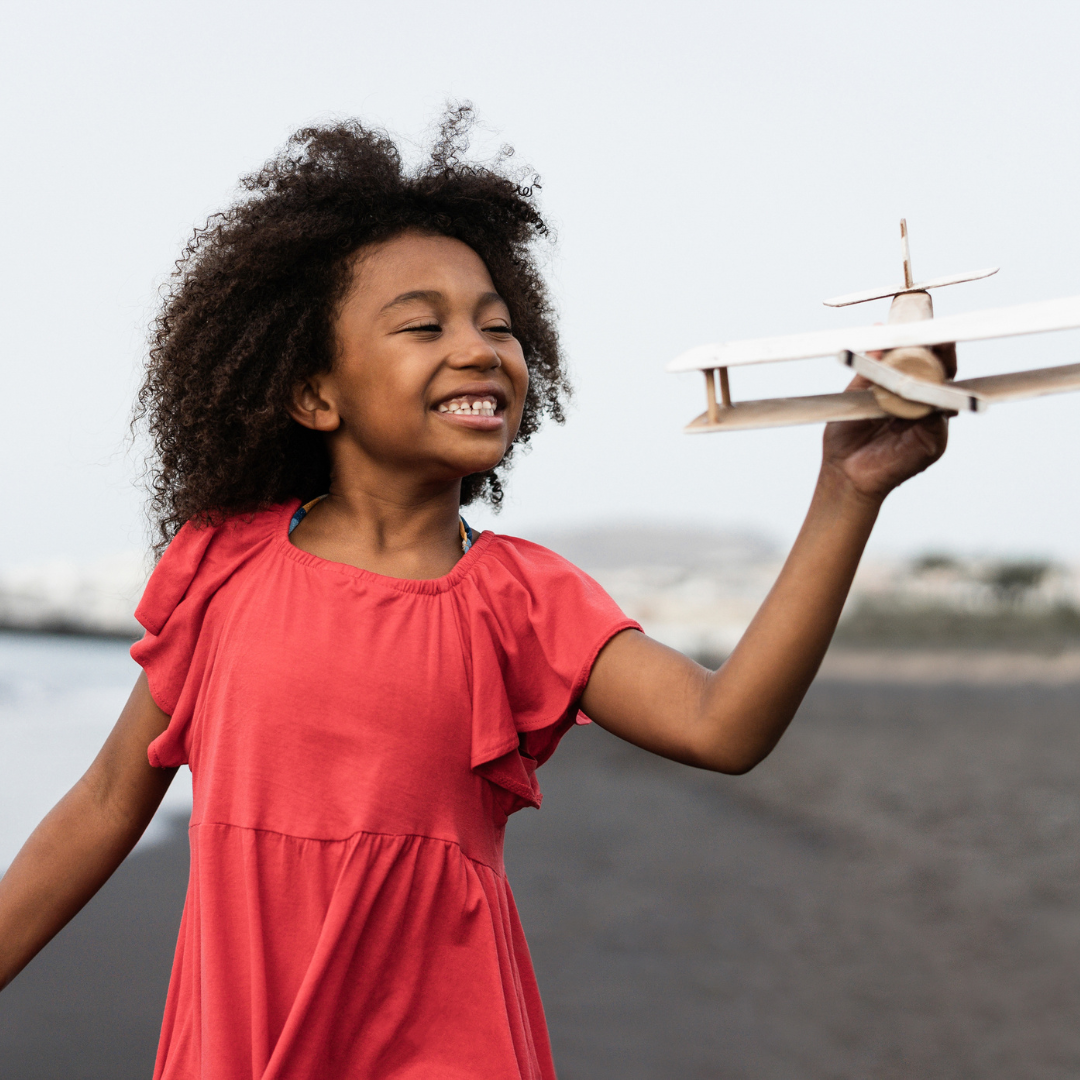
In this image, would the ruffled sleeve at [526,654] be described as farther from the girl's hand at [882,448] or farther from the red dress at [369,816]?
the girl's hand at [882,448]

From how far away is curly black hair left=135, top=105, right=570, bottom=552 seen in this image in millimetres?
1648

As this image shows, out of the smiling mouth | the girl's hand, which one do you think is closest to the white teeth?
the smiling mouth

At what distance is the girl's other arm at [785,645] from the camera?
4.01 feet

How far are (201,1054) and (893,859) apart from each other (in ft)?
18.7

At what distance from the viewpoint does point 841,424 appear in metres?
1.26

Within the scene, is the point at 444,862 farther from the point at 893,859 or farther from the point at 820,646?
the point at 893,859

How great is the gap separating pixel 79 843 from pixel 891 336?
1.30 metres

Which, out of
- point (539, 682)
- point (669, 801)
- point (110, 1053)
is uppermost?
point (539, 682)

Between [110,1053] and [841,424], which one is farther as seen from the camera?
[110,1053]

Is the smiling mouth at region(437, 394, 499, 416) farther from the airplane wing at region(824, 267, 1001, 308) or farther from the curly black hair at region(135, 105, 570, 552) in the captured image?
the airplane wing at region(824, 267, 1001, 308)

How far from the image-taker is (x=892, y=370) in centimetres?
110

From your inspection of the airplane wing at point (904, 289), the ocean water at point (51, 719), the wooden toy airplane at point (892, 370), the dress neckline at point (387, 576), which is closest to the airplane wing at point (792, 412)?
the wooden toy airplane at point (892, 370)

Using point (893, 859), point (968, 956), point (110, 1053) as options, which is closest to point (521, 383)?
point (110, 1053)

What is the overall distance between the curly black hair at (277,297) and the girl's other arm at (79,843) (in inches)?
12.4
